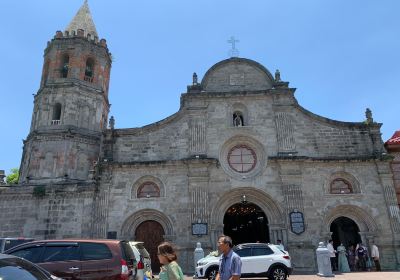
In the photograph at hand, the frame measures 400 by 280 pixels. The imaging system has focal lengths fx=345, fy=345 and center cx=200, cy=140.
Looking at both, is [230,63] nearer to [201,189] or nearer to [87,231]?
[201,189]

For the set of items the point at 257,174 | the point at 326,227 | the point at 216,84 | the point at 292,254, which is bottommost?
the point at 292,254

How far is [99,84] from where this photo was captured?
28.2 meters

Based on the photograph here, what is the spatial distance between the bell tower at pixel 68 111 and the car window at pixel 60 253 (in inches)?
633

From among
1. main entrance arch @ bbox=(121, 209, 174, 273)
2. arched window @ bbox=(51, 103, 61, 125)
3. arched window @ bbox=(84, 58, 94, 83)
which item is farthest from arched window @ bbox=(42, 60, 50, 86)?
main entrance arch @ bbox=(121, 209, 174, 273)

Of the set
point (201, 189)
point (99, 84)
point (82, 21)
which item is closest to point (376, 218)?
point (201, 189)

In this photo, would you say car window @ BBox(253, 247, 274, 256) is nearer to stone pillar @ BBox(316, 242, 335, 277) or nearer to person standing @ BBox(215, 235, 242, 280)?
stone pillar @ BBox(316, 242, 335, 277)

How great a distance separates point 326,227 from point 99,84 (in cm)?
2007

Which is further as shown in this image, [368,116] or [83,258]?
[368,116]

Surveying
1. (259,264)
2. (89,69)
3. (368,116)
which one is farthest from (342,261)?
(89,69)

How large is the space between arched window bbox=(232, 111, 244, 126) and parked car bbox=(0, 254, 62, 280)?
1770 cm

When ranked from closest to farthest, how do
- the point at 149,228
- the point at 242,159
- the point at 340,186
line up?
1. the point at 149,228
2. the point at 340,186
3. the point at 242,159

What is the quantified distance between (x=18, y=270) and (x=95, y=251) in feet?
12.6

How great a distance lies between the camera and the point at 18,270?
502cm

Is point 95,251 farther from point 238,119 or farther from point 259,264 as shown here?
point 238,119
